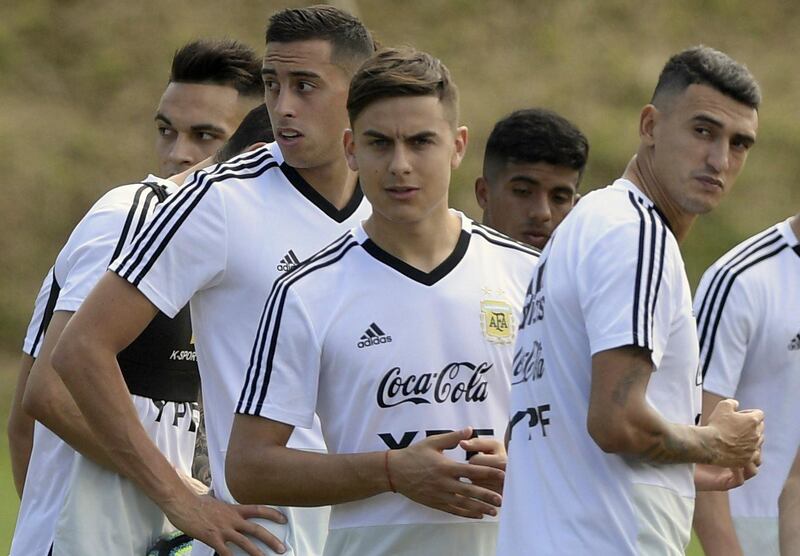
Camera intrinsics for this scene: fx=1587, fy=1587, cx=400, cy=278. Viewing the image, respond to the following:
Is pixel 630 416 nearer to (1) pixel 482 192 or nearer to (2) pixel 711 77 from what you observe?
(2) pixel 711 77

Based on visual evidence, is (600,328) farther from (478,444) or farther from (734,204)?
(734,204)

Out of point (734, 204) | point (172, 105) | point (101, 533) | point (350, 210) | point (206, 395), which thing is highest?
point (734, 204)

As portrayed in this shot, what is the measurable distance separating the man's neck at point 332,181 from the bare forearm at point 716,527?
1367 mm

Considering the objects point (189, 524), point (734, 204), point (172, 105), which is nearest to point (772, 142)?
point (734, 204)

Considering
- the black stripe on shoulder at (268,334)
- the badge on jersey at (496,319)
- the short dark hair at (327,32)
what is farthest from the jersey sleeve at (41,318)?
the badge on jersey at (496,319)

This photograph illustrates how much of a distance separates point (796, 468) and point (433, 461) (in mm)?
1408

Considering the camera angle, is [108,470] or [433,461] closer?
[433,461]

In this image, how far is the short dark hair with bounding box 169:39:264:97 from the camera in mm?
5668

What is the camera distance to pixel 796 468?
14.9 ft

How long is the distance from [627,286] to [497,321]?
0.66 m

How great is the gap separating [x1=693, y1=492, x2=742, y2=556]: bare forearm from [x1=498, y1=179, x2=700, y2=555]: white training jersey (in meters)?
1.11

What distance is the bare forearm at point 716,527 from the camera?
4555mm

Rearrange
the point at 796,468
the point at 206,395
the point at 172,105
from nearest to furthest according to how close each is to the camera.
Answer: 1. the point at 206,395
2. the point at 796,468
3. the point at 172,105

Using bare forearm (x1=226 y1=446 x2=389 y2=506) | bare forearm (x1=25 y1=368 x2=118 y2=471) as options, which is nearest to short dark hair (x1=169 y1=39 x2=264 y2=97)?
bare forearm (x1=25 y1=368 x2=118 y2=471)
